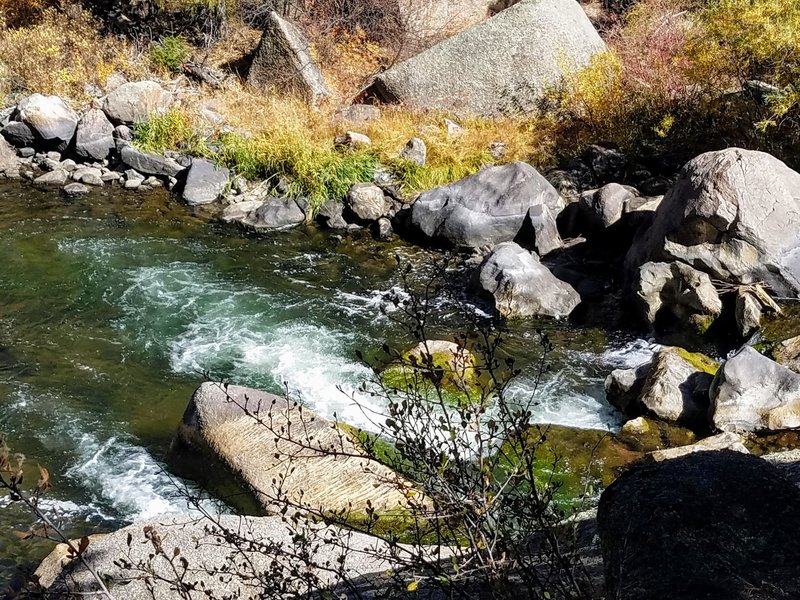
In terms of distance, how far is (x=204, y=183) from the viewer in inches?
476

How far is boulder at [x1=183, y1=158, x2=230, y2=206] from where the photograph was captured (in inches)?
470

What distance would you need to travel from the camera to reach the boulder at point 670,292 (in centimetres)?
812

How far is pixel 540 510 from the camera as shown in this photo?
2.28 meters

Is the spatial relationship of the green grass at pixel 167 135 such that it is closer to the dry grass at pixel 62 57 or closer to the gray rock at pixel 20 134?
the gray rock at pixel 20 134

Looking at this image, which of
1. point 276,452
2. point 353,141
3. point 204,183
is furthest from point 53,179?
point 276,452

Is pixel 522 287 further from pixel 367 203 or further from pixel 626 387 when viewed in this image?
pixel 367 203

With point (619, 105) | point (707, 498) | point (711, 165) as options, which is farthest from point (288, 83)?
point (707, 498)

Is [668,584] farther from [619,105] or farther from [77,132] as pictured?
[77,132]

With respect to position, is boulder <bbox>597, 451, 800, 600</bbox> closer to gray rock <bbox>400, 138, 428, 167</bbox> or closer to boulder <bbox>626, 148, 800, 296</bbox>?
boulder <bbox>626, 148, 800, 296</bbox>

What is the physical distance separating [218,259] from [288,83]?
5.44 metres

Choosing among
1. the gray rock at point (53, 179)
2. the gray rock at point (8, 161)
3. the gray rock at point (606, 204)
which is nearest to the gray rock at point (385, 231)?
the gray rock at point (606, 204)

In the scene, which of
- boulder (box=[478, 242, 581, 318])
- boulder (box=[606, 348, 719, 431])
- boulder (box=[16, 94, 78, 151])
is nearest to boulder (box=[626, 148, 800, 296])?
boulder (box=[478, 242, 581, 318])

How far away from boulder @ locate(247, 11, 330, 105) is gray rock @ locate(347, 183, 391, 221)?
3601mm

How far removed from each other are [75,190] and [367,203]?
439 centimetres
